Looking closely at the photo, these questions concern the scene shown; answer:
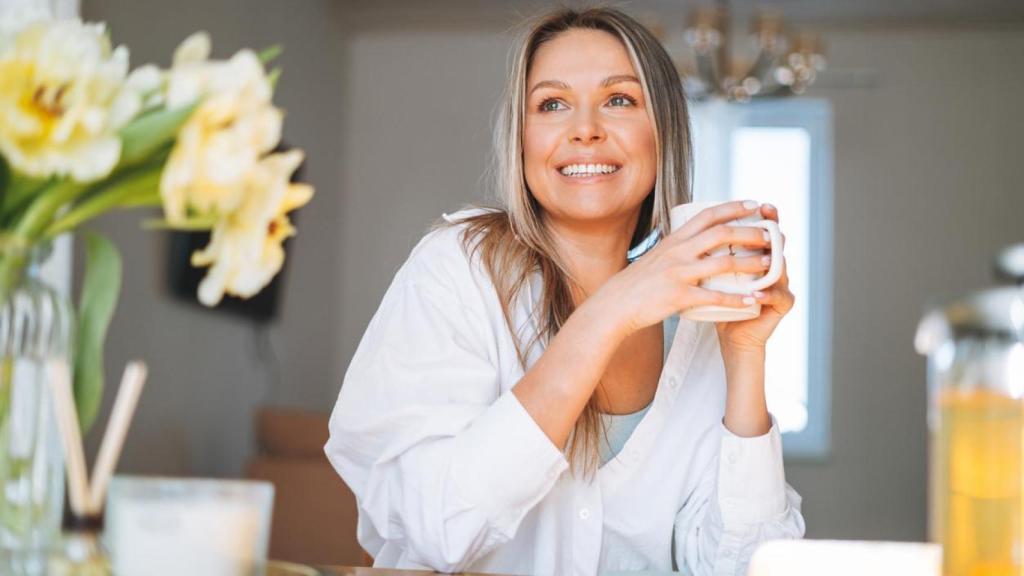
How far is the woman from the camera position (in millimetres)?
1189

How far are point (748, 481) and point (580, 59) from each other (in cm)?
62

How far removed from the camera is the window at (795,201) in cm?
655

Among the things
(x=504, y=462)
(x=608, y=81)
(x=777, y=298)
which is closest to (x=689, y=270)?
(x=777, y=298)

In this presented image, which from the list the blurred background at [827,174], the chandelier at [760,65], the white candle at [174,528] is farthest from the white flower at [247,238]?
the blurred background at [827,174]

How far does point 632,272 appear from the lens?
1219 millimetres

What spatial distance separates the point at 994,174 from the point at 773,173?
1.15 meters

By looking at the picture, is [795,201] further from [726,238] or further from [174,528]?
[174,528]

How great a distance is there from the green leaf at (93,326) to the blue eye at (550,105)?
37.7 inches

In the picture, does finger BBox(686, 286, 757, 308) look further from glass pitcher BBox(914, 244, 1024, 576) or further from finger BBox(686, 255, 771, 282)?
glass pitcher BBox(914, 244, 1024, 576)

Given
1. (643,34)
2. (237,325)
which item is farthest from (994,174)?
(643,34)

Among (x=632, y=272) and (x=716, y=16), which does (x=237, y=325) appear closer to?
(x=716, y=16)

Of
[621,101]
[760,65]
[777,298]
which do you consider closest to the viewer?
[777,298]

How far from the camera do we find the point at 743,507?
53.2 inches

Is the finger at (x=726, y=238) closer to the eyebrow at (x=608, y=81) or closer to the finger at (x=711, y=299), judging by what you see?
the finger at (x=711, y=299)
